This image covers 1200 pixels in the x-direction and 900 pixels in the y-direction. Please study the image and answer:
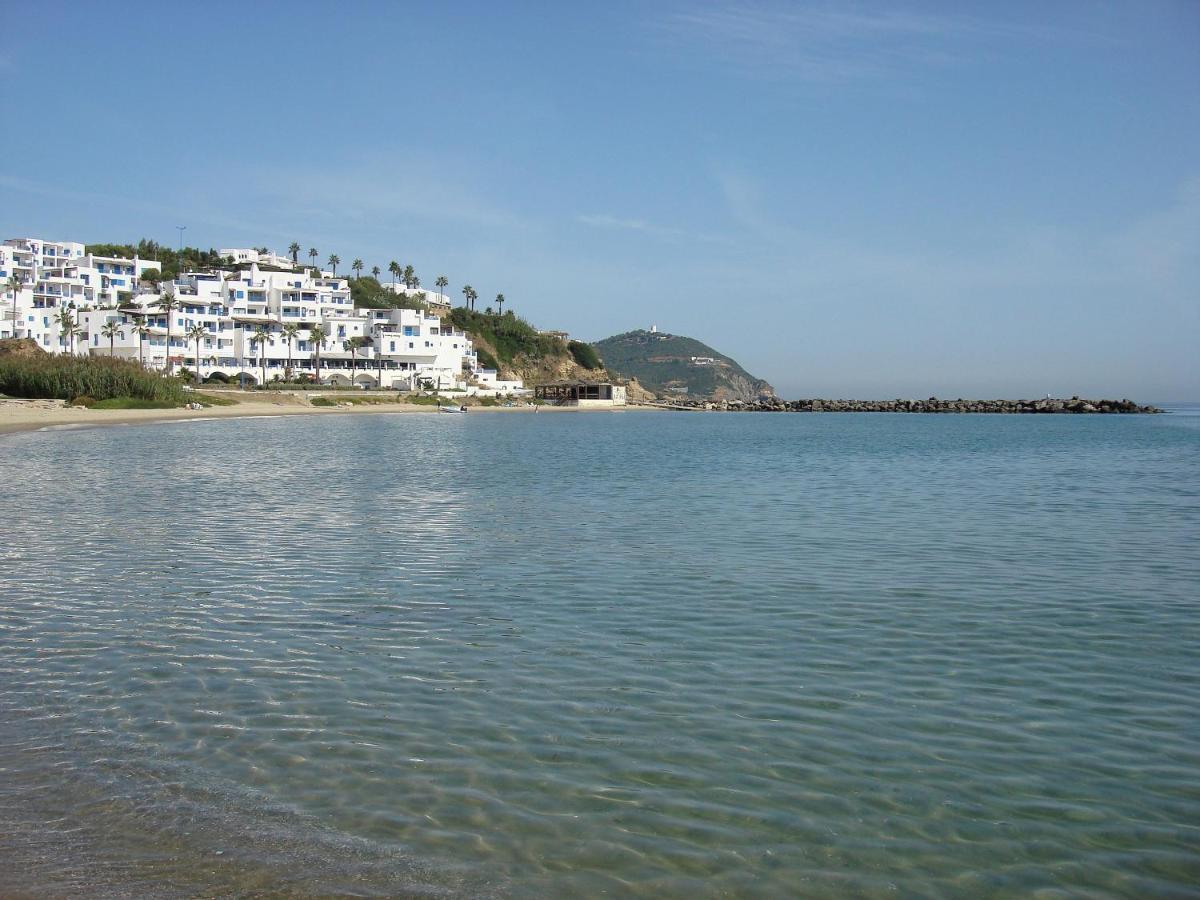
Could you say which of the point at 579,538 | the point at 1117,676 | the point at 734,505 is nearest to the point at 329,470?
the point at 734,505

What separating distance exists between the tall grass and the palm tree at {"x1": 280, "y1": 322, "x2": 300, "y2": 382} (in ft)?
147

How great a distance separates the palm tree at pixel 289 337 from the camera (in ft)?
444

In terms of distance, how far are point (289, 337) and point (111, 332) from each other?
75.4 feet

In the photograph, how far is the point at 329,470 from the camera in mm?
40031

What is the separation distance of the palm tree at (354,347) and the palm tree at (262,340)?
1147 centimetres

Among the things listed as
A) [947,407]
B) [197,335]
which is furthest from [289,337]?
[947,407]

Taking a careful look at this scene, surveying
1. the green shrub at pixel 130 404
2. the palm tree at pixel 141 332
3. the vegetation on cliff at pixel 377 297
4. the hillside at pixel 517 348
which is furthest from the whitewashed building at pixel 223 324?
the green shrub at pixel 130 404

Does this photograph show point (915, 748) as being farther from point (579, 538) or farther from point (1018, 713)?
point (579, 538)

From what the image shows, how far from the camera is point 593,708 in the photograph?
10070 millimetres

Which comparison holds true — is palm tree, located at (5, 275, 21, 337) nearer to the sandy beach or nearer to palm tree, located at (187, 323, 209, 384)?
palm tree, located at (187, 323, 209, 384)

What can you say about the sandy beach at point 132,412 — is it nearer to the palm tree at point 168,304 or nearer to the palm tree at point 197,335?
the palm tree at point 197,335

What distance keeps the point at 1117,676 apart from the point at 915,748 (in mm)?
3955

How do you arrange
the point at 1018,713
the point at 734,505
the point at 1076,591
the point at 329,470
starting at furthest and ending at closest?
the point at 329,470, the point at 734,505, the point at 1076,591, the point at 1018,713

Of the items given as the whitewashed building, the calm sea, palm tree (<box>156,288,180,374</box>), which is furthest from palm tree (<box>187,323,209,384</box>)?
the calm sea
